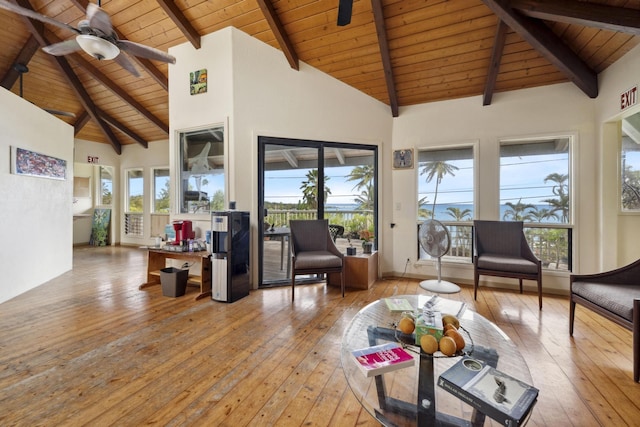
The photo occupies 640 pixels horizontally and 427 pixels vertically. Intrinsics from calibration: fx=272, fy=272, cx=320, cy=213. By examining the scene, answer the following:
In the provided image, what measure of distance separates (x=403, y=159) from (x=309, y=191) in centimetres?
154

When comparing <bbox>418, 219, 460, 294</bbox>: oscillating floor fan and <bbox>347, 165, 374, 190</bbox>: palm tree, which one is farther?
<bbox>347, 165, 374, 190</bbox>: palm tree

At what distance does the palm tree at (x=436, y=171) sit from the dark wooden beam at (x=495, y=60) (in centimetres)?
95

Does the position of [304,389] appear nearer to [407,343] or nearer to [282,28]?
[407,343]

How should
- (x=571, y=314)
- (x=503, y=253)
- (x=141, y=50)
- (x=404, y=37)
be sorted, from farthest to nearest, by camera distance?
(x=503, y=253)
(x=404, y=37)
(x=141, y=50)
(x=571, y=314)

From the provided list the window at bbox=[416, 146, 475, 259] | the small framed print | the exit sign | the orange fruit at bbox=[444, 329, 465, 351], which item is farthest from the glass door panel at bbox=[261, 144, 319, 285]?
the exit sign

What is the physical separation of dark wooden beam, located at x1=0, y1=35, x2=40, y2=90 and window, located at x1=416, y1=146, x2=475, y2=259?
6.45 metres

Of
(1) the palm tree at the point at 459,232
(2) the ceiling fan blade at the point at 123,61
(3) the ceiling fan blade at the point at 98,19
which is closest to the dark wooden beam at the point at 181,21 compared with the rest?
(2) the ceiling fan blade at the point at 123,61

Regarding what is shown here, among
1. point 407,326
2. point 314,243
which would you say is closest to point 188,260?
point 314,243

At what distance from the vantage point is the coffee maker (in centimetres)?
356

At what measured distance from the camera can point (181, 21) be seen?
3.50m

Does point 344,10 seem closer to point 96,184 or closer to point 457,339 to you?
point 457,339

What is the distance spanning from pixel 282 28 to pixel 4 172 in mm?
3699

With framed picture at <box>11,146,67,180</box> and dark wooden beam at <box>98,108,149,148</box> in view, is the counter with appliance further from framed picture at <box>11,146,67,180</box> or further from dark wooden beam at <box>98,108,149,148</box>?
dark wooden beam at <box>98,108,149,148</box>

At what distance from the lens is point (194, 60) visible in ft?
12.5
